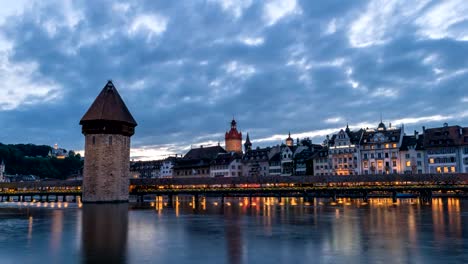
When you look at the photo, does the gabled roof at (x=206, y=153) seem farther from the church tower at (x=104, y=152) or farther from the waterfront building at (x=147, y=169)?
the church tower at (x=104, y=152)

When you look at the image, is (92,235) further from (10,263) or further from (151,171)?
(151,171)

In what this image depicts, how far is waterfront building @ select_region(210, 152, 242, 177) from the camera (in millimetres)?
102812

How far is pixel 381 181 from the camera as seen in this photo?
5981 cm

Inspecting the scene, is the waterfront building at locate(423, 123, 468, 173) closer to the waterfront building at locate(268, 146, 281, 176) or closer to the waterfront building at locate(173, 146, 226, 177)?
the waterfront building at locate(268, 146, 281, 176)

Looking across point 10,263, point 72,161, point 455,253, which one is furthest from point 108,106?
point 72,161

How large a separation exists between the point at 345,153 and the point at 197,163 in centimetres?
3991

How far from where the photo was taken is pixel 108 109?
196 feet

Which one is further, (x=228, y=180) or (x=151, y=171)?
(x=151, y=171)

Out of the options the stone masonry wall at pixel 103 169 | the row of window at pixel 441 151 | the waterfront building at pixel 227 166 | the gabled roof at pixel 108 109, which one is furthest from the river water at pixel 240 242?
the waterfront building at pixel 227 166

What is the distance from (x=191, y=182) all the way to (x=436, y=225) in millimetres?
42030

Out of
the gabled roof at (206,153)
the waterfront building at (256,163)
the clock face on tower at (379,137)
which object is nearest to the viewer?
the clock face on tower at (379,137)

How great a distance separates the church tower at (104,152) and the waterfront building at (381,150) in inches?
1759

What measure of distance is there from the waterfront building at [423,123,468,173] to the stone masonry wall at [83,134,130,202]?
48.9 meters

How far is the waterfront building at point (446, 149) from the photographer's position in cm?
7056
